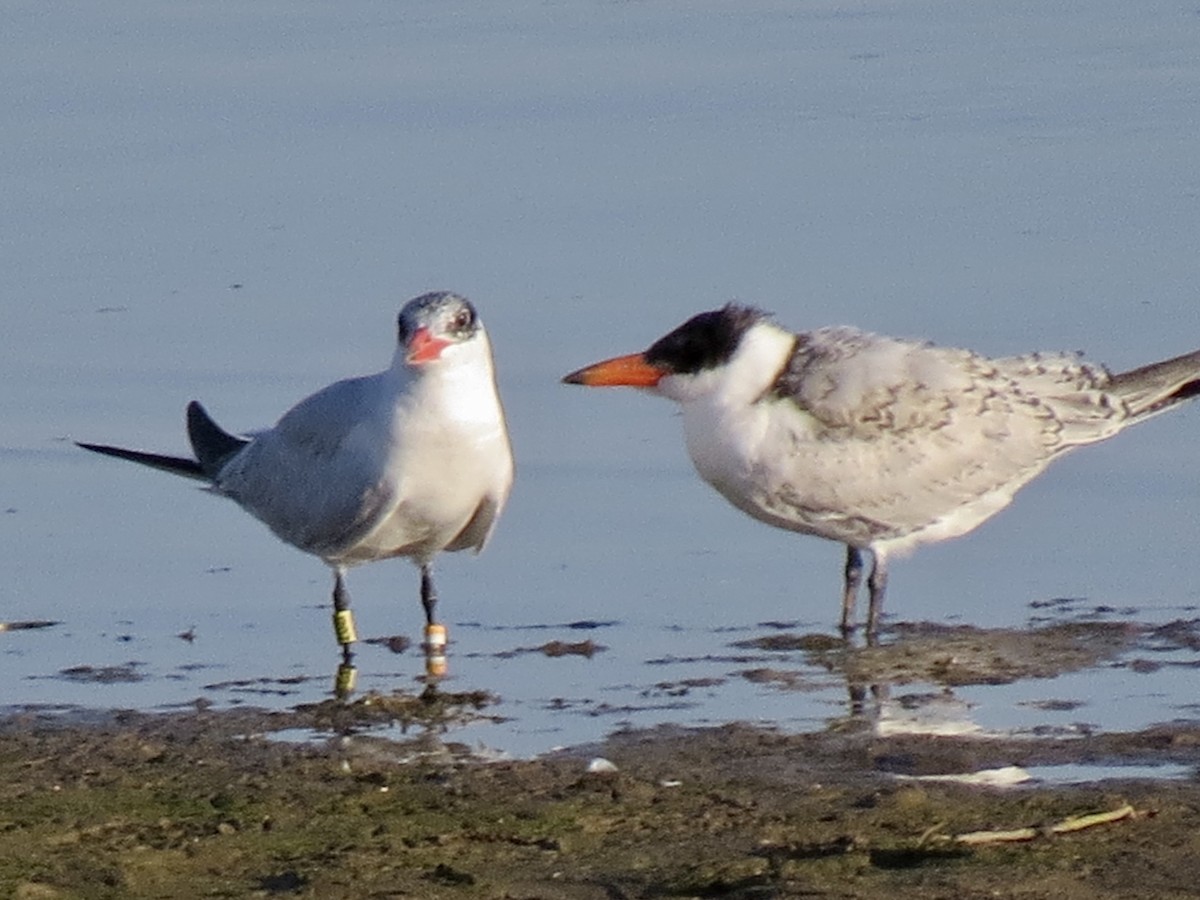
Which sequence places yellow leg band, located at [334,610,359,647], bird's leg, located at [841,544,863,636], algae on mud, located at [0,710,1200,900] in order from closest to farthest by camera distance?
algae on mud, located at [0,710,1200,900], yellow leg band, located at [334,610,359,647], bird's leg, located at [841,544,863,636]

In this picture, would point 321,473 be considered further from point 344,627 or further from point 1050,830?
point 1050,830

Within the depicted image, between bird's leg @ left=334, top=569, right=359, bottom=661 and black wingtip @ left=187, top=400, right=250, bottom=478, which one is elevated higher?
black wingtip @ left=187, top=400, right=250, bottom=478

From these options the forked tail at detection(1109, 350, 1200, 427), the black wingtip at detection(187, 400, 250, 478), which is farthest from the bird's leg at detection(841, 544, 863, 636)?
the black wingtip at detection(187, 400, 250, 478)

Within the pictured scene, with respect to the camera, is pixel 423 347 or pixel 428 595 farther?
pixel 428 595

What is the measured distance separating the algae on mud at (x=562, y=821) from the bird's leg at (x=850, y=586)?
1.28 m

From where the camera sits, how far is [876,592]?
7.21 metres

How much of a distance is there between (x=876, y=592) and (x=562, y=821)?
235cm

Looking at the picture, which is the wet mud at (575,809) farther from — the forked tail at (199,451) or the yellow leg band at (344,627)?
the forked tail at (199,451)

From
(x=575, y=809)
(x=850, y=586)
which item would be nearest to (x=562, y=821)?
(x=575, y=809)

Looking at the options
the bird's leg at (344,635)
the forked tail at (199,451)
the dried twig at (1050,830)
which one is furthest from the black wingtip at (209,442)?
the dried twig at (1050,830)

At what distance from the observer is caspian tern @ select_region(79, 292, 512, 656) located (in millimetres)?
7016

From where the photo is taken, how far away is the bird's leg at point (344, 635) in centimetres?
657

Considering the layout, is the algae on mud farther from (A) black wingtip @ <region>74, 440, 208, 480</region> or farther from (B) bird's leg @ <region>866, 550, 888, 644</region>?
(A) black wingtip @ <region>74, 440, 208, 480</region>

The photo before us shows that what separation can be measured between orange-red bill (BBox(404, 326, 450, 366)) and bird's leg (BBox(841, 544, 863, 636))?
4.13ft
